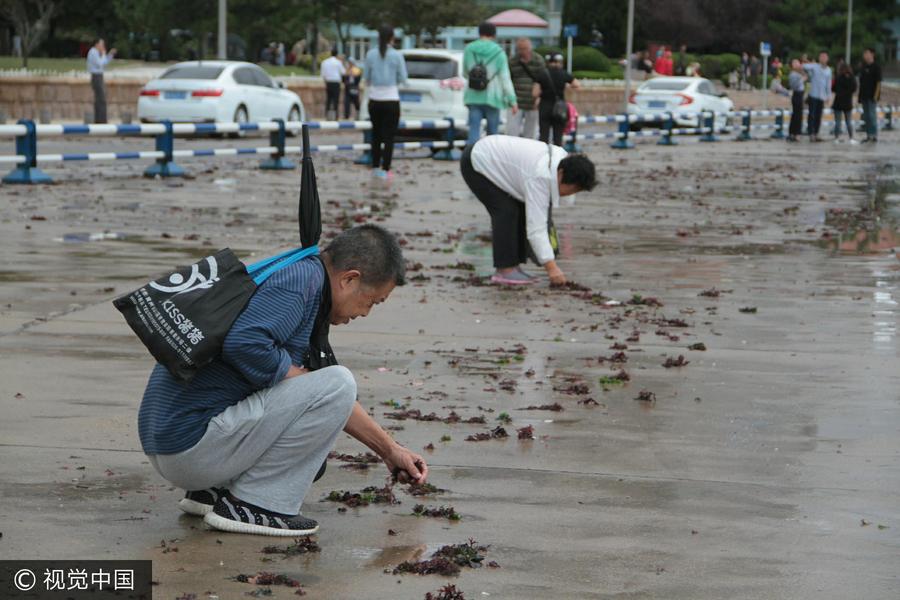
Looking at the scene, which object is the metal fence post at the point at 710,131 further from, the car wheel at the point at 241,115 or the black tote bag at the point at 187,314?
the black tote bag at the point at 187,314

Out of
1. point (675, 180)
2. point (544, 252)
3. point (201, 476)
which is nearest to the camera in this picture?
point (201, 476)

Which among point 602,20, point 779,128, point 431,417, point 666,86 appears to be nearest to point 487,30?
point 431,417

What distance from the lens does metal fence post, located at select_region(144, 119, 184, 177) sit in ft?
66.7

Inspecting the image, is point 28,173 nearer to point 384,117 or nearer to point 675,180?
point 384,117

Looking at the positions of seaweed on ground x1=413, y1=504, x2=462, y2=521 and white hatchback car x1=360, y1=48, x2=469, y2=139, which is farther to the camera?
white hatchback car x1=360, y1=48, x2=469, y2=139

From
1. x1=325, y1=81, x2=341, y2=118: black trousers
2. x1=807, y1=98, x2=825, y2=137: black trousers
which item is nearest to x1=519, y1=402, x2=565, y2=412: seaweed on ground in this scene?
x1=807, y1=98, x2=825, y2=137: black trousers

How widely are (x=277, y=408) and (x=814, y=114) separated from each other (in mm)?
34521

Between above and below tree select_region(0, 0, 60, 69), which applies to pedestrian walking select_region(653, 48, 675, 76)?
below

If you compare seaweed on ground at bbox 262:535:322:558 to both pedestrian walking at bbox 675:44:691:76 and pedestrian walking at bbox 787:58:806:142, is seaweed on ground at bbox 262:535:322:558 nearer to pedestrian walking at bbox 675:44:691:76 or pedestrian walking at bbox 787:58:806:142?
pedestrian walking at bbox 787:58:806:142

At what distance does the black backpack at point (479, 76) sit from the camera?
21031 mm

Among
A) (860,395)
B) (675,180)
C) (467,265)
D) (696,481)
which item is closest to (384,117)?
(675,180)

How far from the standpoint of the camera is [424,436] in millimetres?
6680

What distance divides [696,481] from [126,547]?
2200mm

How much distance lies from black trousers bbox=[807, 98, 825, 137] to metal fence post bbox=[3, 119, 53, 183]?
23.1 meters
